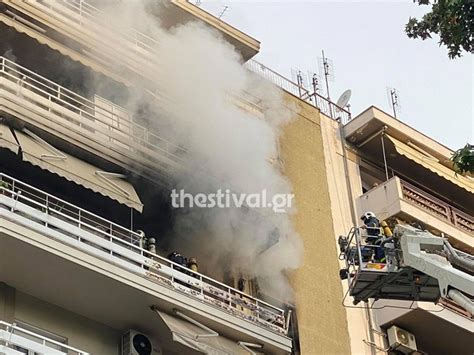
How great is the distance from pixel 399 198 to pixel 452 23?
26.3ft

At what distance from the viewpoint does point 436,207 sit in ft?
72.4

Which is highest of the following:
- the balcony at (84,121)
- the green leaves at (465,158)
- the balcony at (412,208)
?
the balcony at (412,208)

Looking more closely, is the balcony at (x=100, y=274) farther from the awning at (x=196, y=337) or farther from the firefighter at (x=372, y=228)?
the firefighter at (x=372, y=228)

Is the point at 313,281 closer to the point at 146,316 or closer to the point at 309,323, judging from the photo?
the point at 309,323

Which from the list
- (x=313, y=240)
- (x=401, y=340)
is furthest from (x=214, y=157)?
(x=401, y=340)

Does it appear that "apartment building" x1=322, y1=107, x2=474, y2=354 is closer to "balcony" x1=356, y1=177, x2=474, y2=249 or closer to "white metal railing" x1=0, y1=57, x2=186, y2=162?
"balcony" x1=356, y1=177, x2=474, y2=249

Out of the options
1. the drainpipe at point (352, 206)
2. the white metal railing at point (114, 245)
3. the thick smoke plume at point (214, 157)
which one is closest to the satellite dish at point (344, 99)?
the drainpipe at point (352, 206)

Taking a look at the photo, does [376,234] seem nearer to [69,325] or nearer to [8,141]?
[69,325]

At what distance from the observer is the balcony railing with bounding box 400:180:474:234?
2147 cm

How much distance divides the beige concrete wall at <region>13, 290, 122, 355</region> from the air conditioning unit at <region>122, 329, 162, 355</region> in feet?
0.46

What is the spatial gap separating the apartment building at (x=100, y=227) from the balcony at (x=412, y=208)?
1.50 metres

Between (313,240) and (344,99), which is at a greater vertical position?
(344,99)

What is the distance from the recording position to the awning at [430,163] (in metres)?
22.1

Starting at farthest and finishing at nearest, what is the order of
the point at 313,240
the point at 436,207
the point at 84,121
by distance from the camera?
the point at 436,207 → the point at 313,240 → the point at 84,121
